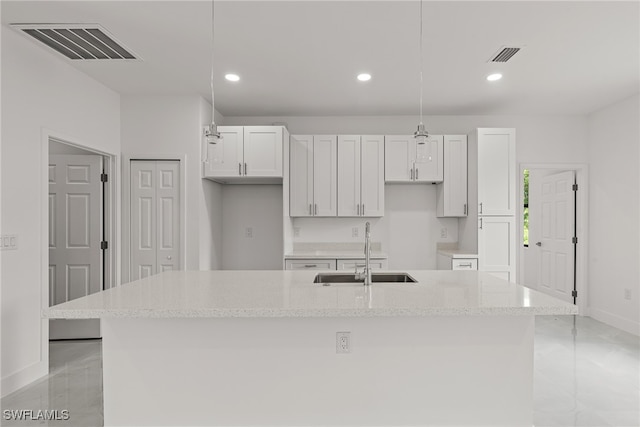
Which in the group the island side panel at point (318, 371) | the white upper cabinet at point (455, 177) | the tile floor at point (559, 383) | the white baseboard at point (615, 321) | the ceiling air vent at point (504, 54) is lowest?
the tile floor at point (559, 383)

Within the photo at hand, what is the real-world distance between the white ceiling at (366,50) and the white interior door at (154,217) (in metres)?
0.89

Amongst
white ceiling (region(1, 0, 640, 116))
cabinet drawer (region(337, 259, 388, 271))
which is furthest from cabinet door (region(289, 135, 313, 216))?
cabinet drawer (region(337, 259, 388, 271))

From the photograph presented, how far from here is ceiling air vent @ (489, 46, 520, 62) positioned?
123 inches

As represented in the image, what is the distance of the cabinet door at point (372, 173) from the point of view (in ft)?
15.7

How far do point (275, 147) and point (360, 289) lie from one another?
259cm

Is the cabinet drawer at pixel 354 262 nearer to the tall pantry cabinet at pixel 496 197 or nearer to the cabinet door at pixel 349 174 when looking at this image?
the cabinet door at pixel 349 174

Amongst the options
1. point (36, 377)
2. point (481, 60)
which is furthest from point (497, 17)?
point (36, 377)

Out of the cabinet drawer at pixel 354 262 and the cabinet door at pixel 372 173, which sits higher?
the cabinet door at pixel 372 173

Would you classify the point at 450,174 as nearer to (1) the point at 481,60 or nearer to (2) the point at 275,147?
(1) the point at 481,60

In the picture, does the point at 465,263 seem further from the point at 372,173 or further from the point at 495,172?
the point at 372,173

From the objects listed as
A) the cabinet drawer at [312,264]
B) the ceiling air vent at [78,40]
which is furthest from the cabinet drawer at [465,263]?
the ceiling air vent at [78,40]

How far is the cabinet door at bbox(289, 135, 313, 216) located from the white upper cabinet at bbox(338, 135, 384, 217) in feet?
1.25

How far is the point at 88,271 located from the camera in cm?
414

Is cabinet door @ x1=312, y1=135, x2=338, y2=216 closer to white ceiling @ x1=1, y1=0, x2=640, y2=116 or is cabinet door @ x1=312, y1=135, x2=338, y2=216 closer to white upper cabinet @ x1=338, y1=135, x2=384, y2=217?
white upper cabinet @ x1=338, y1=135, x2=384, y2=217
